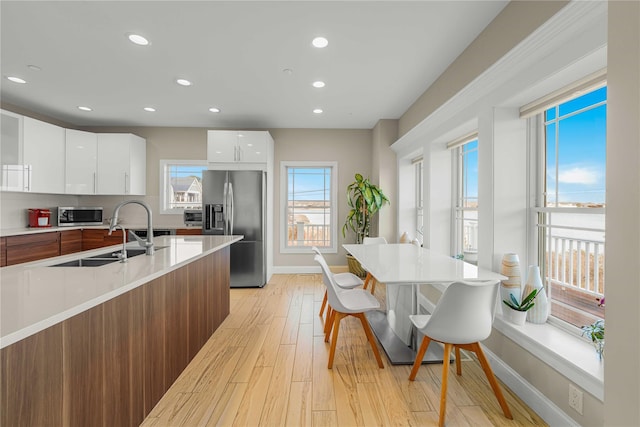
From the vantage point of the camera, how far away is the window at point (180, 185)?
5285 mm

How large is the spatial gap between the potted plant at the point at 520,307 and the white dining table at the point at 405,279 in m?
0.19

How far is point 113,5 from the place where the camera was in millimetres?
2107

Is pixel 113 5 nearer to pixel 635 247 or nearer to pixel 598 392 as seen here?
pixel 635 247

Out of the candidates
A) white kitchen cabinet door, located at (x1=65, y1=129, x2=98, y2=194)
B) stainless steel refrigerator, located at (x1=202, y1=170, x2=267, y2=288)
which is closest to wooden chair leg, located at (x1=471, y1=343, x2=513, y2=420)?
stainless steel refrigerator, located at (x1=202, y1=170, x2=267, y2=288)

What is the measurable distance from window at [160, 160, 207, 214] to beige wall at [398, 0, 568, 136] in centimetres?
402

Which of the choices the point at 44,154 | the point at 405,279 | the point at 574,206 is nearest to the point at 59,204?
the point at 44,154

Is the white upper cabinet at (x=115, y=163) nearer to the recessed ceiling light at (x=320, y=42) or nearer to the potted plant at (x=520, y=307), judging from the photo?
the recessed ceiling light at (x=320, y=42)

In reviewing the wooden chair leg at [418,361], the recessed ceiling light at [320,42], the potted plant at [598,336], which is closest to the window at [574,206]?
the potted plant at [598,336]

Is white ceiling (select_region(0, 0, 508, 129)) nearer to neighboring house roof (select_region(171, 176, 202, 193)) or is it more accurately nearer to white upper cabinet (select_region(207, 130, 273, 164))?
white upper cabinet (select_region(207, 130, 273, 164))

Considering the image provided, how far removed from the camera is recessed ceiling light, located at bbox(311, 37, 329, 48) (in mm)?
2508

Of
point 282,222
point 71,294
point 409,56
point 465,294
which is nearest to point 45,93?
point 282,222

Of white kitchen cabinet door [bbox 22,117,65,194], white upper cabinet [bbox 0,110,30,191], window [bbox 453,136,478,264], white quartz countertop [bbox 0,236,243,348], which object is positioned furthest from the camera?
white kitchen cabinet door [bbox 22,117,65,194]

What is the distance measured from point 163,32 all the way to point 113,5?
1.21 ft

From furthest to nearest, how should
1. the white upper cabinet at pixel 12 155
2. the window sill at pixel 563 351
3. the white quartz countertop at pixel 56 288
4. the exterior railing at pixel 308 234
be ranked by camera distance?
the exterior railing at pixel 308 234 → the white upper cabinet at pixel 12 155 → the window sill at pixel 563 351 → the white quartz countertop at pixel 56 288
